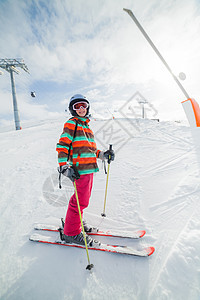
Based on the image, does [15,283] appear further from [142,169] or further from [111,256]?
[142,169]

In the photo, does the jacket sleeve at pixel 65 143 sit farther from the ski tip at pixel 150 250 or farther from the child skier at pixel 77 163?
the ski tip at pixel 150 250

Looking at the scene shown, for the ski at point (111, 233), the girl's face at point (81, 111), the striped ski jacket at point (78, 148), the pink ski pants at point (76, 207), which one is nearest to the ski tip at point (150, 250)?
the ski at point (111, 233)

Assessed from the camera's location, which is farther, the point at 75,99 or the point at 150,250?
the point at 75,99

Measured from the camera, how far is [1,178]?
13.2ft

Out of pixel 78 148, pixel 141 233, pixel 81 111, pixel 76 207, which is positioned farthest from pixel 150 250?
pixel 81 111

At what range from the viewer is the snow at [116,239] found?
1.48m

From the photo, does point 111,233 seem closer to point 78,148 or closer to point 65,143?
point 78,148

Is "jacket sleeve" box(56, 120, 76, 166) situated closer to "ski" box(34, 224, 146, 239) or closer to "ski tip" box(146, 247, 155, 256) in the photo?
"ski" box(34, 224, 146, 239)

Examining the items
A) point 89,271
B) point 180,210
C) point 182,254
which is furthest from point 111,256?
point 180,210

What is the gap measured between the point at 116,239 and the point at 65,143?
164 centimetres

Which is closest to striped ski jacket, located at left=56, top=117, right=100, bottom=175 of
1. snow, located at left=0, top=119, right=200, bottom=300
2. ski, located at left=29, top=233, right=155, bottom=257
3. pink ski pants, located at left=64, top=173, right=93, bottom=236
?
pink ski pants, located at left=64, top=173, right=93, bottom=236

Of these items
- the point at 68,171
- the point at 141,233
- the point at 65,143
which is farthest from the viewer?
the point at 141,233

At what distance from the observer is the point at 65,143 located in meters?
1.88

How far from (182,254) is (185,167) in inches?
115
